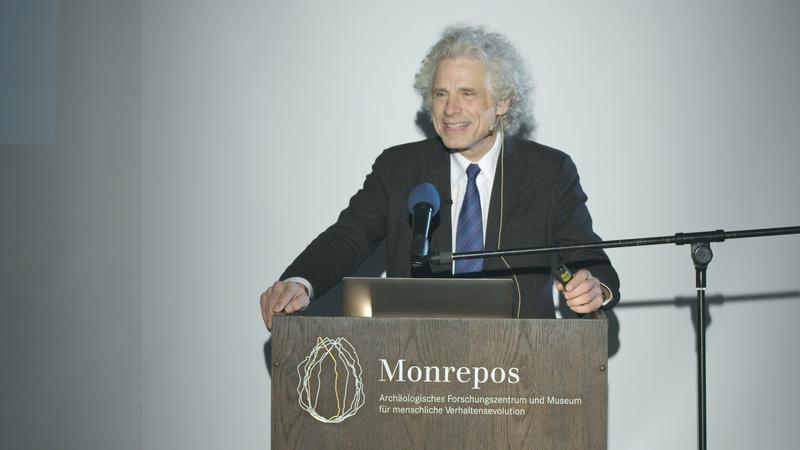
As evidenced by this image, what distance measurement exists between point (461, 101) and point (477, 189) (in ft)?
0.96

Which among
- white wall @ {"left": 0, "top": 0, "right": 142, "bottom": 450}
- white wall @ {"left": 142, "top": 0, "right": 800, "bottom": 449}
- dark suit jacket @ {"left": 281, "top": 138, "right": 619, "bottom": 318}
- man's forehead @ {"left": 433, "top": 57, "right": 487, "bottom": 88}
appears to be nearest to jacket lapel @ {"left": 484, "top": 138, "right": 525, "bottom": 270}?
dark suit jacket @ {"left": 281, "top": 138, "right": 619, "bottom": 318}

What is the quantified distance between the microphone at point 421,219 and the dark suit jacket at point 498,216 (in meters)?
0.62

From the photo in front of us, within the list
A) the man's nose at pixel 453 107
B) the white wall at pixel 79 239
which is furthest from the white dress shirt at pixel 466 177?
the white wall at pixel 79 239

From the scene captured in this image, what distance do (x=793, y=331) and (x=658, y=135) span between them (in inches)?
39.0

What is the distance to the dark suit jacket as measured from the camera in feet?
8.86

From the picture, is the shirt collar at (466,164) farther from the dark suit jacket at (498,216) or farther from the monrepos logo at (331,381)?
the monrepos logo at (331,381)

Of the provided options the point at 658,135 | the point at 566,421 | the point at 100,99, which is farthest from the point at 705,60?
the point at 100,99

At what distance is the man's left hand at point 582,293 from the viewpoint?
1964mm

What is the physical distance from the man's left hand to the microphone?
0.33 meters

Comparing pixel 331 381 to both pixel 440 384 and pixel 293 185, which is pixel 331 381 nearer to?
pixel 440 384

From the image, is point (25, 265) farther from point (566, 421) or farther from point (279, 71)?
point (566, 421)

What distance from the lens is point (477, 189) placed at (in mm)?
2770

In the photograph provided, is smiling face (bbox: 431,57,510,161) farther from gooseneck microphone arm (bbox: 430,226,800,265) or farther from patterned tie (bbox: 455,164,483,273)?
gooseneck microphone arm (bbox: 430,226,800,265)

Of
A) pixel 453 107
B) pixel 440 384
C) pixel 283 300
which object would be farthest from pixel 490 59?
pixel 440 384
